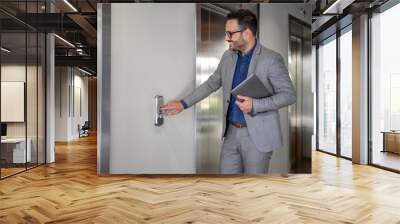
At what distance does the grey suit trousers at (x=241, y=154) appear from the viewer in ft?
6.41

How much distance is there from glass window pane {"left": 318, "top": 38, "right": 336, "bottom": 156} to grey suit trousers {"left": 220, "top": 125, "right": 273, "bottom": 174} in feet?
25.2

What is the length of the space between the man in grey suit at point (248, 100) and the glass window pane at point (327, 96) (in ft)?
25.3

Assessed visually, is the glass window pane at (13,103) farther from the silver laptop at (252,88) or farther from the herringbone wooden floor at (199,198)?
the silver laptop at (252,88)

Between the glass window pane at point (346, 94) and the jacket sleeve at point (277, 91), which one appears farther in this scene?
the glass window pane at point (346, 94)

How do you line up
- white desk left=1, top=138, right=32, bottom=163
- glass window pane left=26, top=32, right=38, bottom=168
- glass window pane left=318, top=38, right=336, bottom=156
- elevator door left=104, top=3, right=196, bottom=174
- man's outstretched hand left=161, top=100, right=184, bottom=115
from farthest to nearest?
glass window pane left=318, top=38, right=336, bottom=156
glass window pane left=26, top=32, right=38, bottom=168
white desk left=1, top=138, right=32, bottom=163
elevator door left=104, top=3, right=196, bottom=174
man's outstretched hand left=161, top=100, right=184, bottom=115

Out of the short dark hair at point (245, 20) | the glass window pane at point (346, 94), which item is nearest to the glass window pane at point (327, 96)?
the glass window pane at point (346, 94)

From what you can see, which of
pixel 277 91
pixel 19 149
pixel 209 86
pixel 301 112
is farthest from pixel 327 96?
pixel 277 91

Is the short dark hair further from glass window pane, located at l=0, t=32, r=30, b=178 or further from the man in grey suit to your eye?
glass window pane, located at l=0, t=32, r=30, b=178

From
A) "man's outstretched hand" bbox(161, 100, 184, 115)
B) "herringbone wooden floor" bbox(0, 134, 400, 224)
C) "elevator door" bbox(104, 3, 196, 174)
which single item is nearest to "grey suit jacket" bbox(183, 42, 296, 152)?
"man's outstretched hand" bbox(161, 100, 184, 115)

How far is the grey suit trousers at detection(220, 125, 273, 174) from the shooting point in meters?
1.96

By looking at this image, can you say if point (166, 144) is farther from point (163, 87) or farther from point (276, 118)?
point (276, 118)

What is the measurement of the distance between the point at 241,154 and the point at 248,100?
0.30 m

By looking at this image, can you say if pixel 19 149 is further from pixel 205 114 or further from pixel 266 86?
pixel 266 86

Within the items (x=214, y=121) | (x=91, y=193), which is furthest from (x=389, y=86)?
(x=91, y=193)
